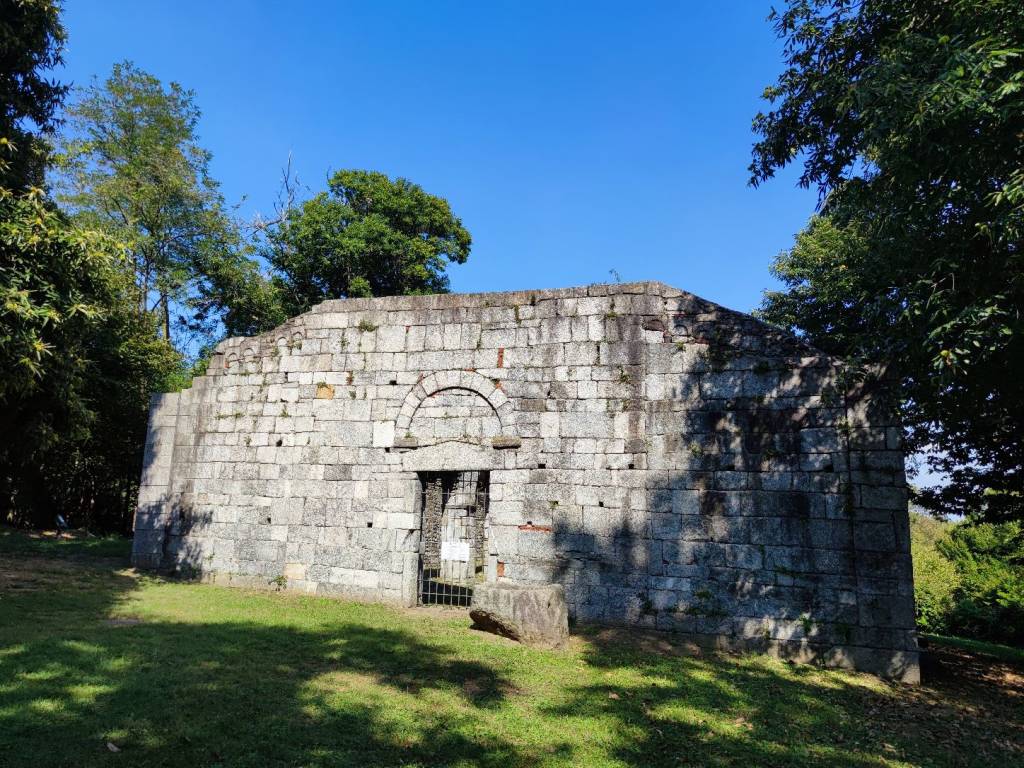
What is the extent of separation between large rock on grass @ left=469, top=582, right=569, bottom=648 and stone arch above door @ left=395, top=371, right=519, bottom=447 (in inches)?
97.4

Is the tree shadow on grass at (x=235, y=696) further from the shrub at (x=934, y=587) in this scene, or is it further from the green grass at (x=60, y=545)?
the shrub at (x=934, y=587)

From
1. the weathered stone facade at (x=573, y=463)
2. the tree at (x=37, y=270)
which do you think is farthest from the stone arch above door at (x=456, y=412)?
the tree at (x=37, y=270)

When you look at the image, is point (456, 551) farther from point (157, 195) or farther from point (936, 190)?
point (157, 195)

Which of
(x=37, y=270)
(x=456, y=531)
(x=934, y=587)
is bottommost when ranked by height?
(x=934, y=587)

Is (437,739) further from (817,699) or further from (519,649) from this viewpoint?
(817,699)

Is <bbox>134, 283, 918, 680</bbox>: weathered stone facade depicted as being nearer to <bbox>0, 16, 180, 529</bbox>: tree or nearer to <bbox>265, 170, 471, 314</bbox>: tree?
<bbox>0, 16, 180, 529</bbox>: tree

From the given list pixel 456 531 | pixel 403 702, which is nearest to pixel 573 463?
pixel 403 702

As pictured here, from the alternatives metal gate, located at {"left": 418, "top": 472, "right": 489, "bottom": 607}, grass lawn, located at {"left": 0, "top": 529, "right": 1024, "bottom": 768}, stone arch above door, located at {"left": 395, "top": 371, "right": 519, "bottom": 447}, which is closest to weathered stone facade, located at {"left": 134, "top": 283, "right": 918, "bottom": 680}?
stone arch above door, located at {"left": 395, "top": 371, "right": 519, "bottom": 447}

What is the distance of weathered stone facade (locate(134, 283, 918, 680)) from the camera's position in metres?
8.16

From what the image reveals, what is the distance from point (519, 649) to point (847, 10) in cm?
1009

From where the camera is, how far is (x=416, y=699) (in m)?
5.62

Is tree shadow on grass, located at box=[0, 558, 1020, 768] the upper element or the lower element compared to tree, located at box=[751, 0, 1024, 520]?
lower

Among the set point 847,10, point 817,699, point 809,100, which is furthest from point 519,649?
point 847,10

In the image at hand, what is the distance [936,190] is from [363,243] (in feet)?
60.9
